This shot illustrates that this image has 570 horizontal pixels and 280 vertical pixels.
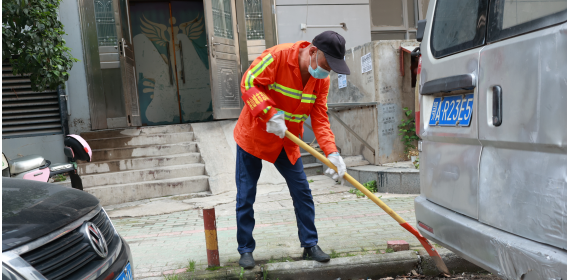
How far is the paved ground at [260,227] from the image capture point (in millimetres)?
3522

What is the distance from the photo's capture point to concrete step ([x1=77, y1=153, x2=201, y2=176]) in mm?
6758

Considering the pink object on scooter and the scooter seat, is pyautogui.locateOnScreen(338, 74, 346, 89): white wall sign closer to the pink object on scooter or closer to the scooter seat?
the pink object on scooter

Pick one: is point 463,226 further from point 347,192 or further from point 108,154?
point 108,154

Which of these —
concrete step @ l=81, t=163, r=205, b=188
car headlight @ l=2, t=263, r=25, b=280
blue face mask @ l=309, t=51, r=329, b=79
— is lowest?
concrete step @ l=81, t=163, r=205, b=188

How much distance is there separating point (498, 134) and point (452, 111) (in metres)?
0.40

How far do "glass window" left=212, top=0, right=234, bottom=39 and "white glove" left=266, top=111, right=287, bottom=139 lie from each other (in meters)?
5.26

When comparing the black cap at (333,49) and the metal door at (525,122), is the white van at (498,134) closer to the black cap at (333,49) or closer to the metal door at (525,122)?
the metal door at (525,122)

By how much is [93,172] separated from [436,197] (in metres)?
5.96

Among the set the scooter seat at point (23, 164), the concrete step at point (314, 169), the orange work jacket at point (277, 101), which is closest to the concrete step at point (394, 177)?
the concrete step at point (314, 169)

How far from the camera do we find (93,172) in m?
6.76

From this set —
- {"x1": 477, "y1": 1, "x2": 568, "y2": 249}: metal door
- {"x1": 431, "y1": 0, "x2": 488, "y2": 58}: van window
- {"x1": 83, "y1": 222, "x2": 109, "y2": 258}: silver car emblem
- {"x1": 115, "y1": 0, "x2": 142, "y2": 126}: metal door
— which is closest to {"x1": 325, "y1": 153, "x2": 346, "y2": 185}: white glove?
{"x1": 431, "y1": 0, "x2": 488, "y2": 58}: van window

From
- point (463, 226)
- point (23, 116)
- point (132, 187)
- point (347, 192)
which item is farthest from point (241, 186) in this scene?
point (23, 116)

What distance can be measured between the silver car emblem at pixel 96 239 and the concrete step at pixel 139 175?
15.3 ft

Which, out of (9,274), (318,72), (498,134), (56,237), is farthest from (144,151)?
(498,134)
